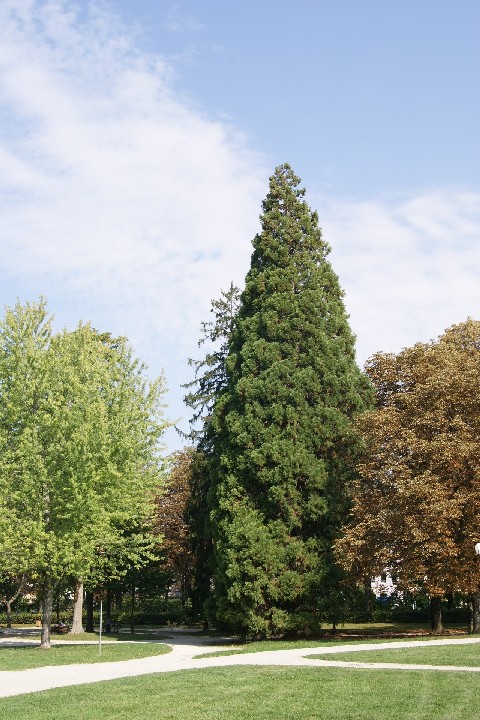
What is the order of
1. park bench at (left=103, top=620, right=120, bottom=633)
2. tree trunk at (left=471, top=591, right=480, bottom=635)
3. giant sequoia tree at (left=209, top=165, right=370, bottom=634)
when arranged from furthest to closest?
park bench at (left=103, top=620, right=120, bottom=633)
giant sequoia tree at (left=209, top=165, right=370, bottom=634)
tree trunk at (left=471, top=591, right=480, bottom=635)

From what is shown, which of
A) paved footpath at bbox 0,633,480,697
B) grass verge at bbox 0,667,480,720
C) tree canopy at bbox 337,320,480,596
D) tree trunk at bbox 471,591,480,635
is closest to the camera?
grass verge at bbox 0,667,480,720

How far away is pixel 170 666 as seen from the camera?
1730 cm

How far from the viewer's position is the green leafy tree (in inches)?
928

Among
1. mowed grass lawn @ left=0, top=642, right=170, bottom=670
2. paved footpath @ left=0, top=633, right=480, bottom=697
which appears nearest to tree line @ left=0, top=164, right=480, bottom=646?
mowed grass lawn @ left=0, top=642, right=170, bottom=670

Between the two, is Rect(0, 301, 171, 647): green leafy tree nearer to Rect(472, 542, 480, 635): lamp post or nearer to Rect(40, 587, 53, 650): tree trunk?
Rect(40, 587, 53, 650): tree trunk

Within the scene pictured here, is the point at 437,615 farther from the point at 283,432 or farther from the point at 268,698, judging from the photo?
the point at 268,698

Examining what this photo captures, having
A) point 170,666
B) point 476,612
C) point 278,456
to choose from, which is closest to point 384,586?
point 476,612

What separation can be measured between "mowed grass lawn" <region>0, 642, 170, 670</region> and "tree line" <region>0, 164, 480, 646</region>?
213 cm

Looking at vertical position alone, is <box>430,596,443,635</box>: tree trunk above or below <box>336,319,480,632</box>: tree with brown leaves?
below

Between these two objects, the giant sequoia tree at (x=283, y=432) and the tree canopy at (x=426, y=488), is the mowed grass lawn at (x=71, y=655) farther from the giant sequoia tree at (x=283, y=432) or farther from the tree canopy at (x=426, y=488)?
the tree canopy at (x=426, y=488)

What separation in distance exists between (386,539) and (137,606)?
25.5 m

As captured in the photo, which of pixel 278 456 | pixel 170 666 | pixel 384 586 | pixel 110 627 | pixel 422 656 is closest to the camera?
pixel 422 656

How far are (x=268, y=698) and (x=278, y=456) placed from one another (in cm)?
1563

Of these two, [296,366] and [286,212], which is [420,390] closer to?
[296,366]
